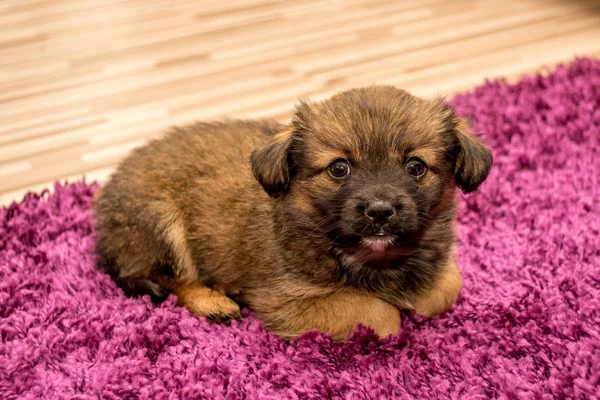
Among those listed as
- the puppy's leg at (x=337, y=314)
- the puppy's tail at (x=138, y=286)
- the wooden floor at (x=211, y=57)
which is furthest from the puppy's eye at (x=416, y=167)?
the wooden floor at (x=211, y=57)

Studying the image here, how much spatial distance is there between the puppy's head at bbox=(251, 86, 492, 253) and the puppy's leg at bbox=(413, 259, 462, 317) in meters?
0.33

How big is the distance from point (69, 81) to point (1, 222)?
1.84 meters

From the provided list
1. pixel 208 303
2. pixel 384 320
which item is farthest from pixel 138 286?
pixel 384 320

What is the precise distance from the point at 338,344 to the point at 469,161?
0.79m

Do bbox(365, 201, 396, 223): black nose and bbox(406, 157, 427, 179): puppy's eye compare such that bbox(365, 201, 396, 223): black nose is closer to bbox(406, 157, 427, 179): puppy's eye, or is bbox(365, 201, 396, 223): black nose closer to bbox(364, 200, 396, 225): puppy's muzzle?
bbox(364, 200, 396, 225): puppy's muzzle

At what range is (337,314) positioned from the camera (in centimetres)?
245

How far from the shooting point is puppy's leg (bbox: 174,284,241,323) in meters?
2.67

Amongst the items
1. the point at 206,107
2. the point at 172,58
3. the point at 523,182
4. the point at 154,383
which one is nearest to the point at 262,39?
the point at 172,58

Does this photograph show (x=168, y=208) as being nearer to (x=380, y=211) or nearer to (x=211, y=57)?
(x=380, y=211)

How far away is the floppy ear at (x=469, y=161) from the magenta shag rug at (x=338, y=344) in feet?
1.88

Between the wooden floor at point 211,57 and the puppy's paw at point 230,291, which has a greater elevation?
the wooden floor at point 211,57

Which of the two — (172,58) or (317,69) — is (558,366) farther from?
(172,58)

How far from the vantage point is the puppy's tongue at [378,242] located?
2.16m

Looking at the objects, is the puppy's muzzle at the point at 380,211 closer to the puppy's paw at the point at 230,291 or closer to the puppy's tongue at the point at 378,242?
the puppy's tongue at the point at 378,242
